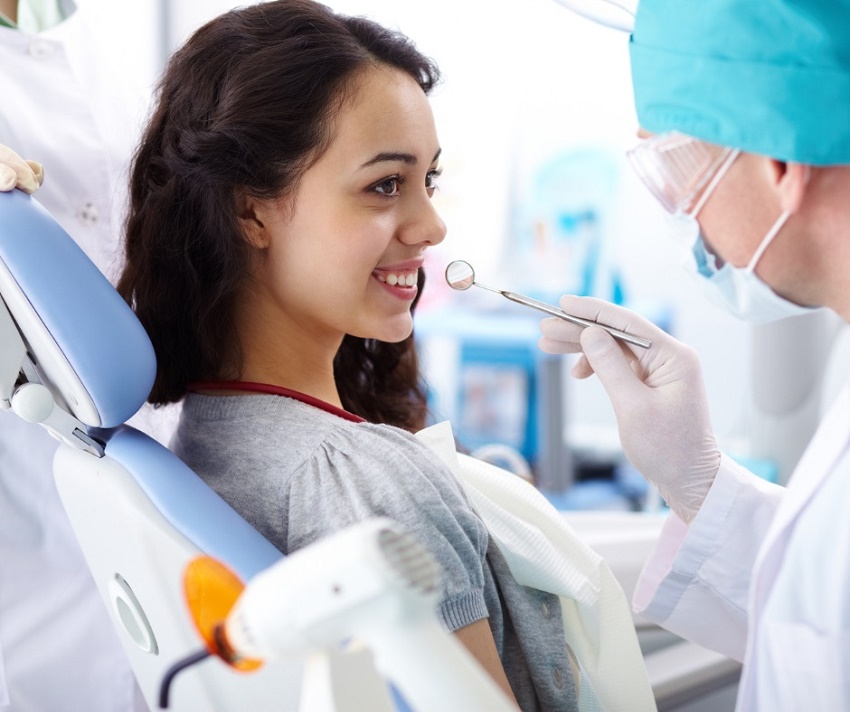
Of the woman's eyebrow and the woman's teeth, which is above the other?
the woman's eyebrow

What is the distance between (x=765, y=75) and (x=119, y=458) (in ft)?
2.49

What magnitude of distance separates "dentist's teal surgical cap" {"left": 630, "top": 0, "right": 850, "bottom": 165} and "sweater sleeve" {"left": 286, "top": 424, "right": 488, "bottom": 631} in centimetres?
45

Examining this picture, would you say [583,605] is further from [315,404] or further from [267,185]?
[267,185]

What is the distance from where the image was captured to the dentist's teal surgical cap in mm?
803

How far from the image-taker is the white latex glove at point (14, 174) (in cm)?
93

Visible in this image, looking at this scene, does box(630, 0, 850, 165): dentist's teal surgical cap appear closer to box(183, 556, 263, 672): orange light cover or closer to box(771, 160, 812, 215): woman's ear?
box(771, 160, 812, 215): woman's ear

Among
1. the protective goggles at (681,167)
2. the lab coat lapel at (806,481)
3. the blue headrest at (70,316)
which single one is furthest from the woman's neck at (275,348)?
the lab coat lapel at (806,481)

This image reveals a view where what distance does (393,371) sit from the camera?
1.58 metres

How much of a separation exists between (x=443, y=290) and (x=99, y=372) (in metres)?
3.14

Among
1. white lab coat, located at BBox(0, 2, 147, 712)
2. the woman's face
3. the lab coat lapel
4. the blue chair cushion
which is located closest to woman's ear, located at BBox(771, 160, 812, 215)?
the lab coat lapel

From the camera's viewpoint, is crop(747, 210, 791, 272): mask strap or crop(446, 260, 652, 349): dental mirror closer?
crop(747, 210, 791, 272): mask strap

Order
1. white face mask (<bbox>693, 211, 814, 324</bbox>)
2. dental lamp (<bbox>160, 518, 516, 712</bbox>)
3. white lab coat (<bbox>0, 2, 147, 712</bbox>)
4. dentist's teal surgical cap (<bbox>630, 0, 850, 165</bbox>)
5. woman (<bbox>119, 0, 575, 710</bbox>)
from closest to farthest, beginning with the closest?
dental lamp (<bbox>160, 518, 516, 712</bbox>) < dentist's teal surgical cap (<bbox>630, 0, 850, 165</bbox>) < white face mask (<bbox>693, 211, 814, 324</bbox>) < woman (<bbox>119, 0, 575, 710</bbox>) < white lab coat (<bbox>0, 2, 147, 712</bbox>)

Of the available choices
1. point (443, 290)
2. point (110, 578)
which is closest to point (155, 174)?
point (110, 578)

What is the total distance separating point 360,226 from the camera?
1118mm
